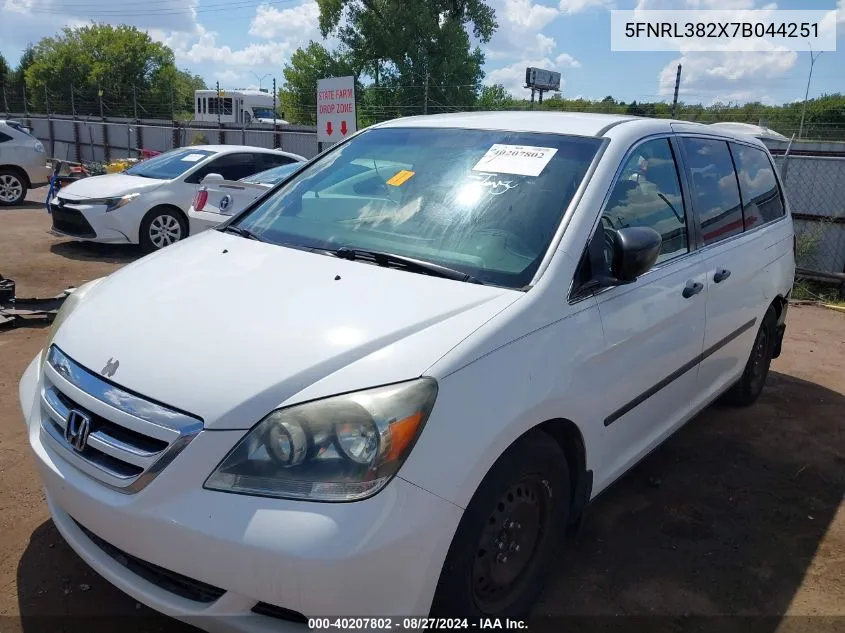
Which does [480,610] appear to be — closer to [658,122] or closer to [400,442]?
[400,442]

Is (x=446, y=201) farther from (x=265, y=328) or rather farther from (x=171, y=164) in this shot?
(x=171, y=164)

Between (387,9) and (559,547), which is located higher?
(387,9)

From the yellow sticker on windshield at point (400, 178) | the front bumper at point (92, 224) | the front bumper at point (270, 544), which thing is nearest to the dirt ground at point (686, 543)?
the front bumper at point (270, 544)

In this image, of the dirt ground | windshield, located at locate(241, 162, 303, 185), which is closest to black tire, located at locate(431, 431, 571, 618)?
the dirt ground

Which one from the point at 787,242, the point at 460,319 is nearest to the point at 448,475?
the point at 460,319

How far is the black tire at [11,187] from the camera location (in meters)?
14.0

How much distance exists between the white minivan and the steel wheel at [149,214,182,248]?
6482 mm

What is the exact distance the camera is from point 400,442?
1889mm

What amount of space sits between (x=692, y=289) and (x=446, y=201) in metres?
1.26

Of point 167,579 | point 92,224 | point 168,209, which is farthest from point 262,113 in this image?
point 167,579

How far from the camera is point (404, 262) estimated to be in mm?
2604

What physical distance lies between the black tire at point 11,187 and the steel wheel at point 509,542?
14787mm

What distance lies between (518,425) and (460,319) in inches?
14.7

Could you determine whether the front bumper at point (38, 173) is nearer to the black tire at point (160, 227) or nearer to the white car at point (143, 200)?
the white car at point (143, 200)
